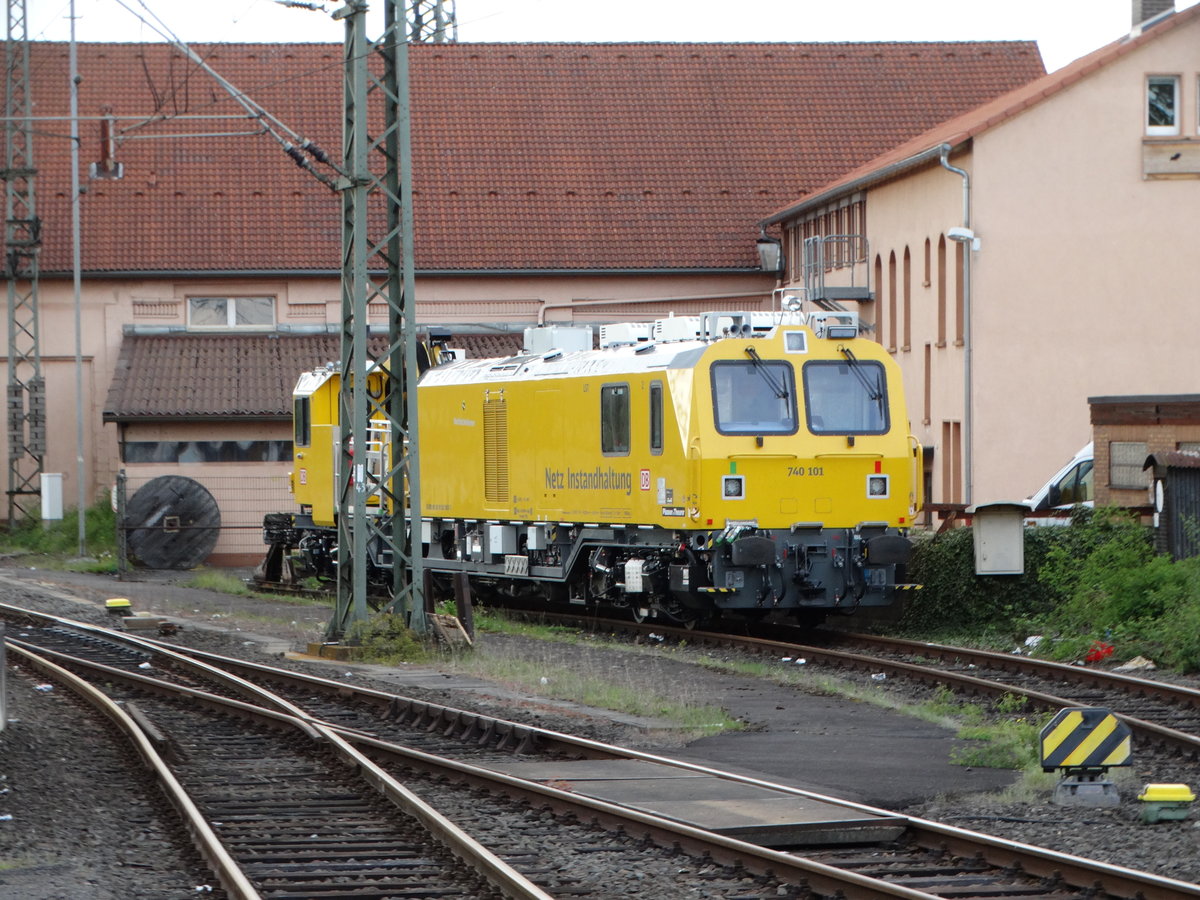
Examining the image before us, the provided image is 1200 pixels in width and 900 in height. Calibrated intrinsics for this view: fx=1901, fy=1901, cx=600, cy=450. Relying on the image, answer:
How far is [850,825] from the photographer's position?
32.0ft

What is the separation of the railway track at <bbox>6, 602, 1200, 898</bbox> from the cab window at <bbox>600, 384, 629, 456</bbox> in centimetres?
612

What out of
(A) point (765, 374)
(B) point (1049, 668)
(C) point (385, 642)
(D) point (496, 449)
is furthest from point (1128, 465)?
(C) point (385, 642)

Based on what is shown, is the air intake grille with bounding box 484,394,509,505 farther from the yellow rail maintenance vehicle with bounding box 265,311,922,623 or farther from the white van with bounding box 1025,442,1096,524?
the white van with bounding box 1025,442,1096,524

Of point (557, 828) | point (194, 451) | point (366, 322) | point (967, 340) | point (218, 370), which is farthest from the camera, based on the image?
point (218, 370)

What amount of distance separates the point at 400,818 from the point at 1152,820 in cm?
409

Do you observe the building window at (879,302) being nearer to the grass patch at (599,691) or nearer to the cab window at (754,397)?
the cab window at (754,397)

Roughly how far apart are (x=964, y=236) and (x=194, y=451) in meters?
17.4

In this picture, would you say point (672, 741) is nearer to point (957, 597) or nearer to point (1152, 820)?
point (1152, 820)

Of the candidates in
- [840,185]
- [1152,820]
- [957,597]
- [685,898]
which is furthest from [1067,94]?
[685,898]

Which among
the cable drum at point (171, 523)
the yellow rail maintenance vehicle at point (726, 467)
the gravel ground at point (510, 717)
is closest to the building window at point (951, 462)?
the yellow rail maintenance vehicle at point (726, 467)

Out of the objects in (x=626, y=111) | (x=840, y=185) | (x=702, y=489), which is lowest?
(x=702, y=489)

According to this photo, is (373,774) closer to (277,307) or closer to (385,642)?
(385,642)

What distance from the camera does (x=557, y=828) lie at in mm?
10289

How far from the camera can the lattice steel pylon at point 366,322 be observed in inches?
750
